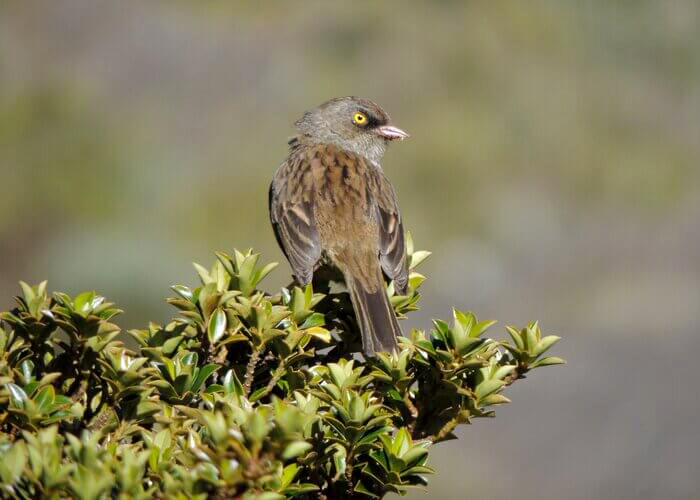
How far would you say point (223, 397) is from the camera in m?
2.68

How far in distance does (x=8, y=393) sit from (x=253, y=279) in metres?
0.83

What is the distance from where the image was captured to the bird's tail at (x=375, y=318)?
131 inches

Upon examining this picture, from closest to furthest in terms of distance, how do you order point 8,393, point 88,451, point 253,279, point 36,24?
point 88,451 → point 8,393 → point 253,279 → point 36,24

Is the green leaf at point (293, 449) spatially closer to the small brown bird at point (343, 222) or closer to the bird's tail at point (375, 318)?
the bird's tail at point (375, 318)

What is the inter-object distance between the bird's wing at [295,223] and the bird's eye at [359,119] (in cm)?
71

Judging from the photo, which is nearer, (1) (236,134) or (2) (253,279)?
(2) (253,279)

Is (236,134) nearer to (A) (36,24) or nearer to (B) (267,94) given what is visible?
(B) (267,94)

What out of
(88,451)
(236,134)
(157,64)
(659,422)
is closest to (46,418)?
(88,451)

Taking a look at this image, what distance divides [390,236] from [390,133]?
133 centimetres

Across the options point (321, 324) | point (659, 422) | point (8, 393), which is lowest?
point (8, 393)

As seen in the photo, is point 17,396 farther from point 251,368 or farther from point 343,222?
point 343,222

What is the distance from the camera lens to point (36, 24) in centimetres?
1294

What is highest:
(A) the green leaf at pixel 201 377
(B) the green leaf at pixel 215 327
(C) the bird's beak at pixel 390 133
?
(C) the bird's beak at pixel 390 133

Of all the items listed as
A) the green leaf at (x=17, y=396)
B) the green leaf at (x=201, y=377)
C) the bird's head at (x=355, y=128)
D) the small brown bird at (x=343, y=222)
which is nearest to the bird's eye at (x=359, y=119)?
the bird's head at (x=355, y=128)
